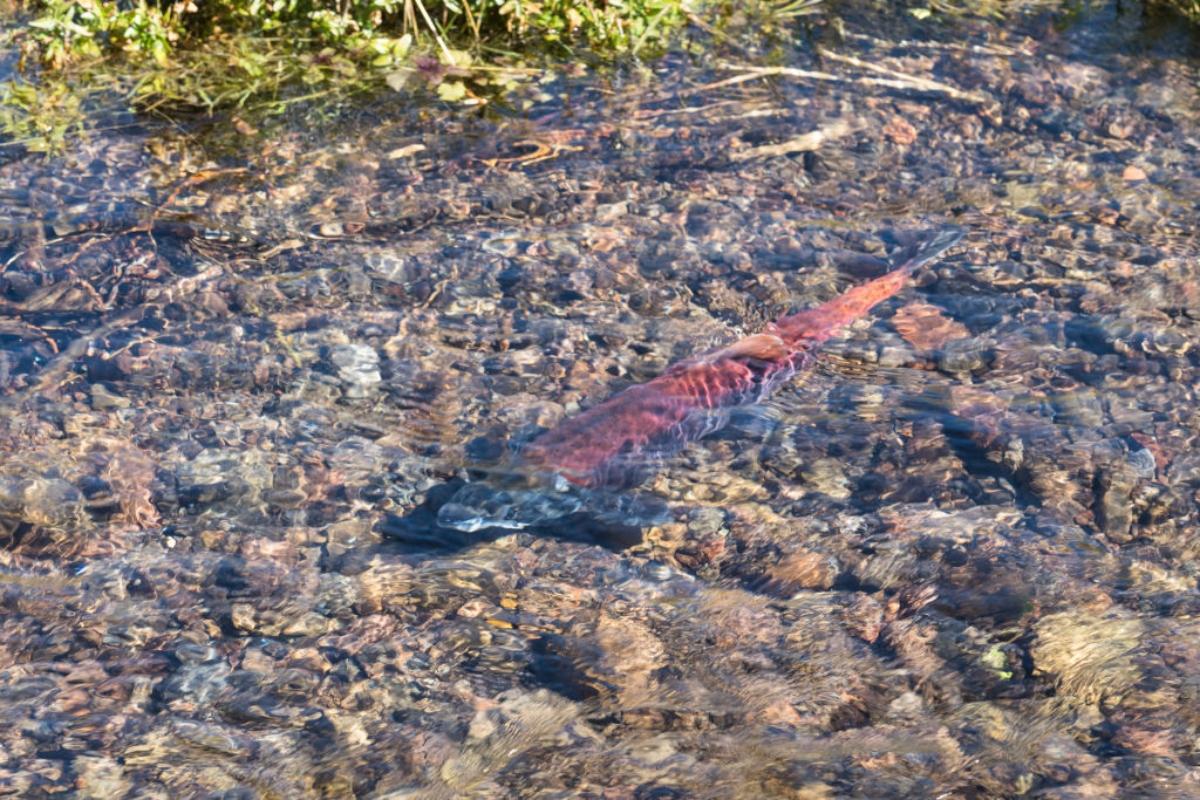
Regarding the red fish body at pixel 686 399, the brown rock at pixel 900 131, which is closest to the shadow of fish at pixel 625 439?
the red fish body at pixel 686 399

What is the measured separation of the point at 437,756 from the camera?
137 inches

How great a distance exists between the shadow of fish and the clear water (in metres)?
0.03

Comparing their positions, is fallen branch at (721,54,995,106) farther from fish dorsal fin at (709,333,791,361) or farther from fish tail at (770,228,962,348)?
fish dorsal fin at (709,333,791,361)

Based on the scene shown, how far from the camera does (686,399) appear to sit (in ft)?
15.1

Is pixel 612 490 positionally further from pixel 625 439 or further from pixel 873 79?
pixel 873 79

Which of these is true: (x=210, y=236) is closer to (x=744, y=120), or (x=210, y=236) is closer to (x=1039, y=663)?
(x=744, y=120)

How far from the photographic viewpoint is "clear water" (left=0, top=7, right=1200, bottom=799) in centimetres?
354

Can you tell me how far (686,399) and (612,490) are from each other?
0.50 metres

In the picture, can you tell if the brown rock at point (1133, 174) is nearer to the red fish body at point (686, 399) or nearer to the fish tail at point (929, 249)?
the fish tail at point (929, 249)

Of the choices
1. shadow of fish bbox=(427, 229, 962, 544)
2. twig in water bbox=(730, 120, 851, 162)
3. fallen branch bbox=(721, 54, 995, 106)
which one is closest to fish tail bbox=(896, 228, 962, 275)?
shadow of fish bbox=(427, 229, 962, 544)

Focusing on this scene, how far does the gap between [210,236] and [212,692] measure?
97.3 inches

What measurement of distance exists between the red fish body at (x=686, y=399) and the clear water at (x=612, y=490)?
86 millimetres

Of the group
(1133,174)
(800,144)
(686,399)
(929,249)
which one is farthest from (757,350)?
(1133,174)

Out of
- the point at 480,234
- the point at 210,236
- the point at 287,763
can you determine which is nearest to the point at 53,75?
the point at 210,236
